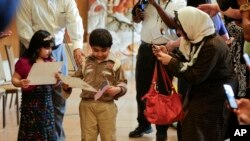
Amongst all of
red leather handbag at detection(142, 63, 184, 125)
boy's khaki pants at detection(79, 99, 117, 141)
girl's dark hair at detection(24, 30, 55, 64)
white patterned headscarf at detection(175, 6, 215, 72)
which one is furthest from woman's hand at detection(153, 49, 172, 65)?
girl's dark hair at detection(24, 30, 55, 64)

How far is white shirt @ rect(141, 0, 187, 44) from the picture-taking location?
14.4 ft

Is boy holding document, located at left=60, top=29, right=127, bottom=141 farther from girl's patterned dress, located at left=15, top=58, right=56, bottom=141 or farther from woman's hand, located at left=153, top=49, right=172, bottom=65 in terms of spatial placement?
woman's hand, located at left=153, top=49, right=172, bottom=65

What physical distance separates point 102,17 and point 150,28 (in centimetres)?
387

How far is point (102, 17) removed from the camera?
324 inches

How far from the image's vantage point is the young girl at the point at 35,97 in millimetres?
3600

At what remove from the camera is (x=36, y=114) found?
3.64 metres

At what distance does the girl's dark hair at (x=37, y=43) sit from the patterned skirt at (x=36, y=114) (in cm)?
25

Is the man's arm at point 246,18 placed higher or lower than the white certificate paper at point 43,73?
higher

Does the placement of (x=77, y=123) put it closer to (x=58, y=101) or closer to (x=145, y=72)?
(x=145, y=72)

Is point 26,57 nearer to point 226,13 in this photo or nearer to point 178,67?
point 178,67

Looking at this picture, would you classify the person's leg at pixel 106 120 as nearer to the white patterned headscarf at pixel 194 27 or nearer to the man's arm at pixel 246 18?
the white patterned headscarf at pixel 194 27

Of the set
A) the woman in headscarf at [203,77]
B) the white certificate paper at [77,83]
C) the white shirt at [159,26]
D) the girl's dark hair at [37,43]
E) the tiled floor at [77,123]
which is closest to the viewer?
the woman in headscarf at [203,77]

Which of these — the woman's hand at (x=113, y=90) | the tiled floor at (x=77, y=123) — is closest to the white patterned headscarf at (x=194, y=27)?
the woman's hand at (x=113, y=90)

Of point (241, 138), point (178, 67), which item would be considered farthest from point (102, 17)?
point (241, 138)
